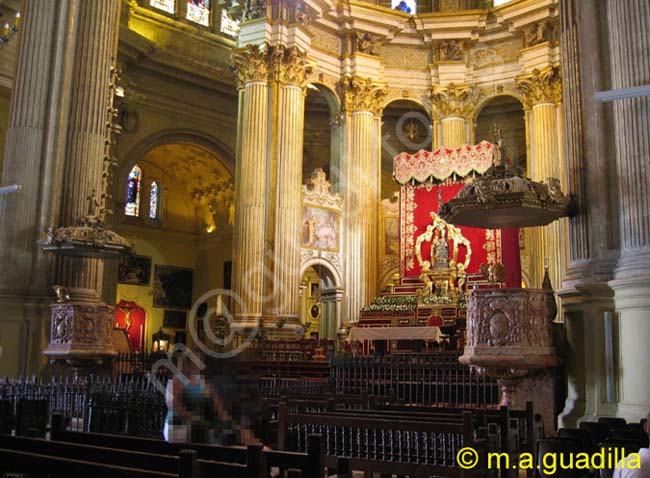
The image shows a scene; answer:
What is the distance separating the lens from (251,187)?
19.1 meters

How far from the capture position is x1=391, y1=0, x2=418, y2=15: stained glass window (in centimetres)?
2431

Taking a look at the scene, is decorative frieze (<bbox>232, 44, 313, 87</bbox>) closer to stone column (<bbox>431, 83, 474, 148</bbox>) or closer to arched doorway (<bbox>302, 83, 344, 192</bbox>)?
stone column (<bbox>431, 83, 474, 148</bbox>)

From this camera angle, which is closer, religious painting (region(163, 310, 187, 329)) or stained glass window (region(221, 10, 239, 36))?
stained glass window (region(221, 10, 239, 36))

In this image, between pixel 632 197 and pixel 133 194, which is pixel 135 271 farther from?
pixel 632 197

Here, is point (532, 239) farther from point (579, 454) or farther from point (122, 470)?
point (122, 470)

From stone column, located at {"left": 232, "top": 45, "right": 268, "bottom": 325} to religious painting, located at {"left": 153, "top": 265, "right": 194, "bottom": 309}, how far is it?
8802mm

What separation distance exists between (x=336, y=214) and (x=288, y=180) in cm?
247

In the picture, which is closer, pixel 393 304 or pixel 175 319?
pixel 393 304

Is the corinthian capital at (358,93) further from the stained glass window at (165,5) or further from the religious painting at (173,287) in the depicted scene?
the religious painting at (173,287)

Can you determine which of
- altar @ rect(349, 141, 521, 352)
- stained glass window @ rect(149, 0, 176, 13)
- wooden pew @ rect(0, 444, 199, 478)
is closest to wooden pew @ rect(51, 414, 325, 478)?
wooden pew @ rect(0, 444, 199, 478)

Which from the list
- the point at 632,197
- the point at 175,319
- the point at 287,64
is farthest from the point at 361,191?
the point at 632,197

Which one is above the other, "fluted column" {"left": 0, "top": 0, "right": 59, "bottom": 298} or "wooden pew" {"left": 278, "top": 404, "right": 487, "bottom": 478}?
"fluted column" {"left": 0, "top": 0, "right": 59, "bottom": 298}

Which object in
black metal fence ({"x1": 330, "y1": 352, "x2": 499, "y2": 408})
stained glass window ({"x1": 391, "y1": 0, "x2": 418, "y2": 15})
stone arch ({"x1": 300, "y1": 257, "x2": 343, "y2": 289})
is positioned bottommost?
black metal fence ({"x1": 330, "y1": 352, "x2": 499, "y2": 408})

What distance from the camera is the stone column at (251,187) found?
18531 mm
